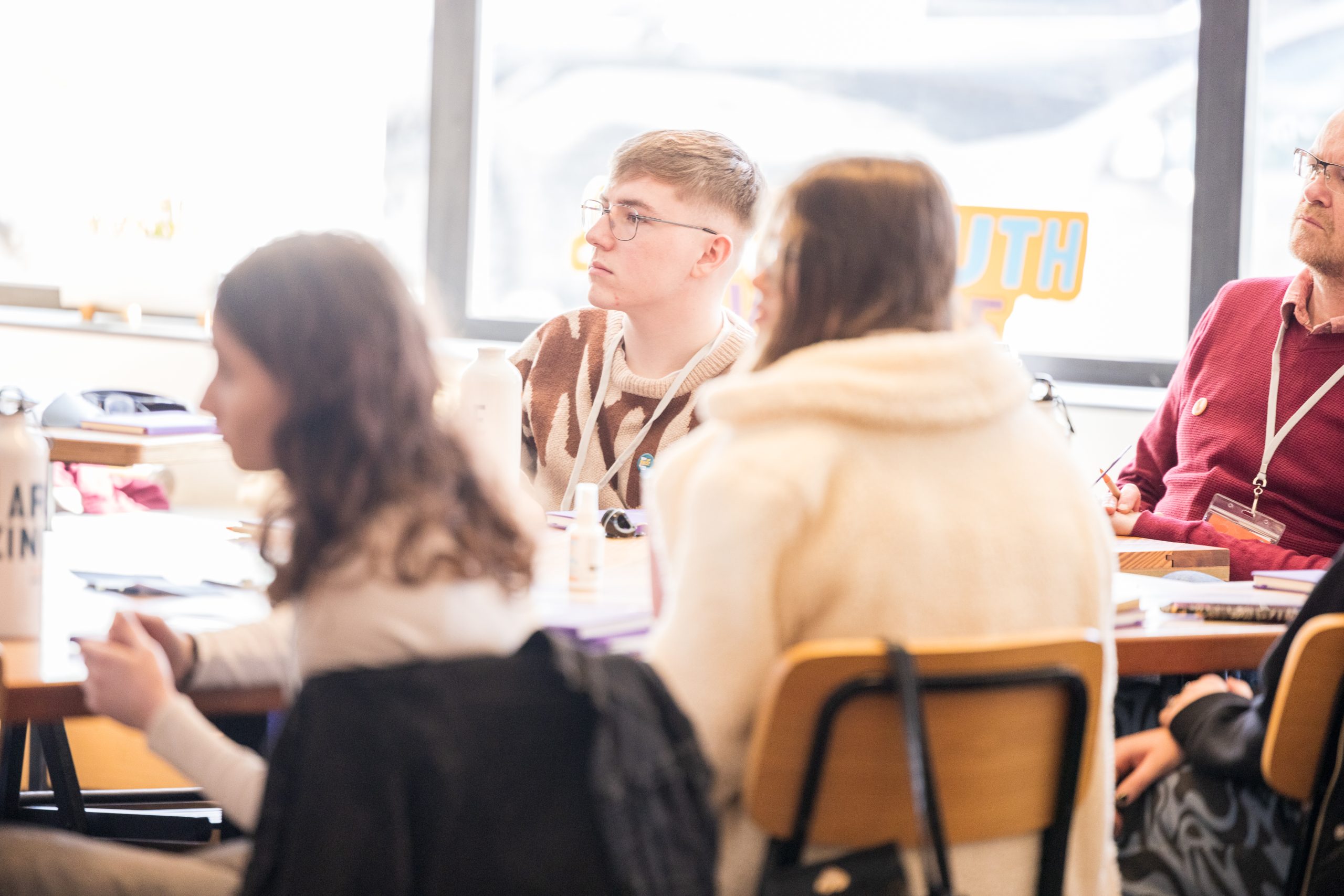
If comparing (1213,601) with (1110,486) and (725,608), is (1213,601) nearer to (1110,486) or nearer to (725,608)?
(1110,486)

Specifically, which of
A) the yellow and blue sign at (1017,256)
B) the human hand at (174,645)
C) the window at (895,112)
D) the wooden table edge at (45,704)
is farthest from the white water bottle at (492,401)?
the window at (895,112)

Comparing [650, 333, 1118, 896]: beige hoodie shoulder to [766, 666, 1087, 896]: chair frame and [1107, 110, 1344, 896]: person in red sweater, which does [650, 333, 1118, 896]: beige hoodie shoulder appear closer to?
[766, 666, 1087, 896]: chair frame

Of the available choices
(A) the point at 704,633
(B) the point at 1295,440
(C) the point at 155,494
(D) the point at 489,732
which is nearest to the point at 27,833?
(D) the point at 489,732

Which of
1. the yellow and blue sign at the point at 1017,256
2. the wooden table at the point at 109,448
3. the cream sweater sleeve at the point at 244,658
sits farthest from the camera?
the yellow and blue sign at the point at 1017,256

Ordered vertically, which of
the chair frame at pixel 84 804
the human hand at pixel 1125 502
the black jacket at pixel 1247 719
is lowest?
the chair frame at pixel 84 804

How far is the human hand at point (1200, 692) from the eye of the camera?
1.67 m

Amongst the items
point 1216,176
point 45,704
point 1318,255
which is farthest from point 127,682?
point 1216,176

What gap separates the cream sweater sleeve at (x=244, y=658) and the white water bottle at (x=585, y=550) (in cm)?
40

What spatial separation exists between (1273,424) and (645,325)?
1190 millimetres

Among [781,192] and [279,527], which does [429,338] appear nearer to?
[279,527]

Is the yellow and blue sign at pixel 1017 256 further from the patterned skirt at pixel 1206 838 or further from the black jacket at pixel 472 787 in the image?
the black jacket at pixel 472 787

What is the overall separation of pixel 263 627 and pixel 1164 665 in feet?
3.29

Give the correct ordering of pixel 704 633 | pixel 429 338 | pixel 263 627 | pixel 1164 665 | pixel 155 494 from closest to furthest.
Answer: pixel 704 633, pixel 429 338, pixel 263 627, pixel 1164 665, pixel 155 494

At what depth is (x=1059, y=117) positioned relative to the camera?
390 cm
